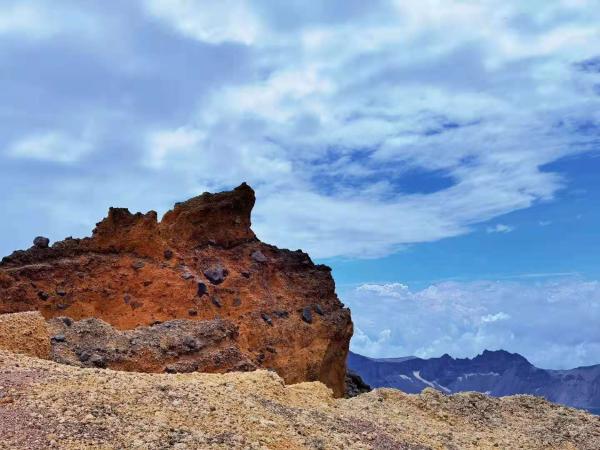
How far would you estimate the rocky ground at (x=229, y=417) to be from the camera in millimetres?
Answer: 10797

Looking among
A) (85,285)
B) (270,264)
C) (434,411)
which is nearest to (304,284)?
(270,264)

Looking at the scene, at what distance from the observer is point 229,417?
40.5 feet

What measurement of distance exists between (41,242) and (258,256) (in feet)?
24.5

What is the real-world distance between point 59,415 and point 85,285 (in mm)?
14341

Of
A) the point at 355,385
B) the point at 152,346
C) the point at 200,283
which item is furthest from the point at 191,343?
the point at 355,385

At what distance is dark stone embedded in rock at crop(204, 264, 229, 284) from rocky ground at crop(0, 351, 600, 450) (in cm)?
862

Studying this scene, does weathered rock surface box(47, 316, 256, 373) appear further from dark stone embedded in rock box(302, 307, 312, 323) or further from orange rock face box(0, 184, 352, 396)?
dark stone embedded in rock box(302, 307, 312, 323)

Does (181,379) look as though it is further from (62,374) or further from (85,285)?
(85,285)

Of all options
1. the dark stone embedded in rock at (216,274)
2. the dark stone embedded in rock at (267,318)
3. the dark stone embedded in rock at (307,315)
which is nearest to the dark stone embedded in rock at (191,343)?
the dark stone embedded in rock at (267,318)

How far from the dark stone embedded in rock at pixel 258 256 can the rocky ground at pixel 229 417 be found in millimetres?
9215

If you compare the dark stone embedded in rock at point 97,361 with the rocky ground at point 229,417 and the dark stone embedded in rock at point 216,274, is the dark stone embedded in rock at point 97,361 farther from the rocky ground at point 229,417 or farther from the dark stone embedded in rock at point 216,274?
the dark stone embedded in rock at point 216,274

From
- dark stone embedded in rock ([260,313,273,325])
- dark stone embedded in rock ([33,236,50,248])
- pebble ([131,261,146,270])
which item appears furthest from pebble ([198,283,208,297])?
dark stone embedded in rock ([33,236,50,248])

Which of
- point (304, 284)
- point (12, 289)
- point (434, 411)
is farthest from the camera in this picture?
point (304, 284)

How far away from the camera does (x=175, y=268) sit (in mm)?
25625
